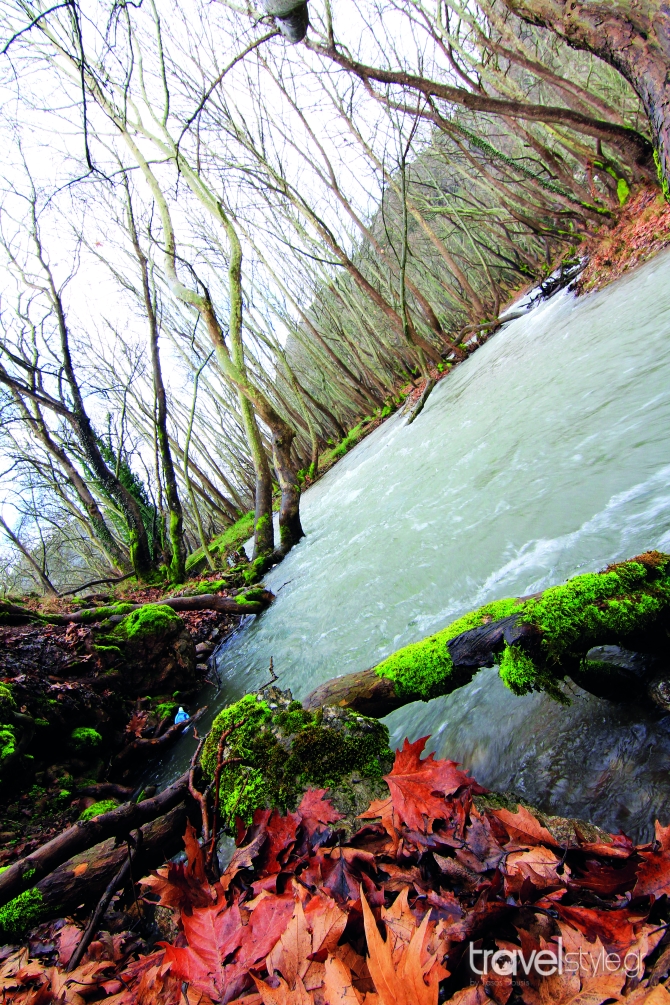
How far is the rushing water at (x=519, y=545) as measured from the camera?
5.71ft

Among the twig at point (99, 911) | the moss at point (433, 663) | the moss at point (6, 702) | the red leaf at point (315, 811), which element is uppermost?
the moss at point (6, 702)

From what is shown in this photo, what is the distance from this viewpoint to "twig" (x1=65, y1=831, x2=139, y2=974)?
4.90 ft

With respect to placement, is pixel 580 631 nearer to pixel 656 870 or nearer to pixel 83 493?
pixel 656 870

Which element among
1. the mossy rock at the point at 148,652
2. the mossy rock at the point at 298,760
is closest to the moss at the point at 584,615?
the mossy rock at the point at 298,760

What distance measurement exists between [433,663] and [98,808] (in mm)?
3001

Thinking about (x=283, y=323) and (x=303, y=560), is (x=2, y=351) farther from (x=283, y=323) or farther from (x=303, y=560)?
(x=283, y=323)

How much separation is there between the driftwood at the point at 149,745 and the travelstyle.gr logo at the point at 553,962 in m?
3.92

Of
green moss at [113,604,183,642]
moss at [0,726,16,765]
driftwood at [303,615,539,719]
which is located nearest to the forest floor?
driftwood at [303,615,539,719]

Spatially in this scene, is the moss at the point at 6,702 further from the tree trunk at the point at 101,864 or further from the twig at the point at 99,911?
the twig at the point at 99,911

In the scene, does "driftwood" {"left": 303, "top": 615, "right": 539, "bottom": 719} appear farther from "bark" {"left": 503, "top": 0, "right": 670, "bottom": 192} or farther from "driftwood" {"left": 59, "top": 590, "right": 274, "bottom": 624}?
"bark" {"left": 503, "top": 0, "right": 670, "bottom": 192}

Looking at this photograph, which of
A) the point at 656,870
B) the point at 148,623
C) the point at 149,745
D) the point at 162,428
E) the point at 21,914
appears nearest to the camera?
the point at 656,870

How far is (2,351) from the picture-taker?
970 centimetres

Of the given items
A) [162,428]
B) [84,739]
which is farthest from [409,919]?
[162,428]

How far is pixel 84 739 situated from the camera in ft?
13.9
